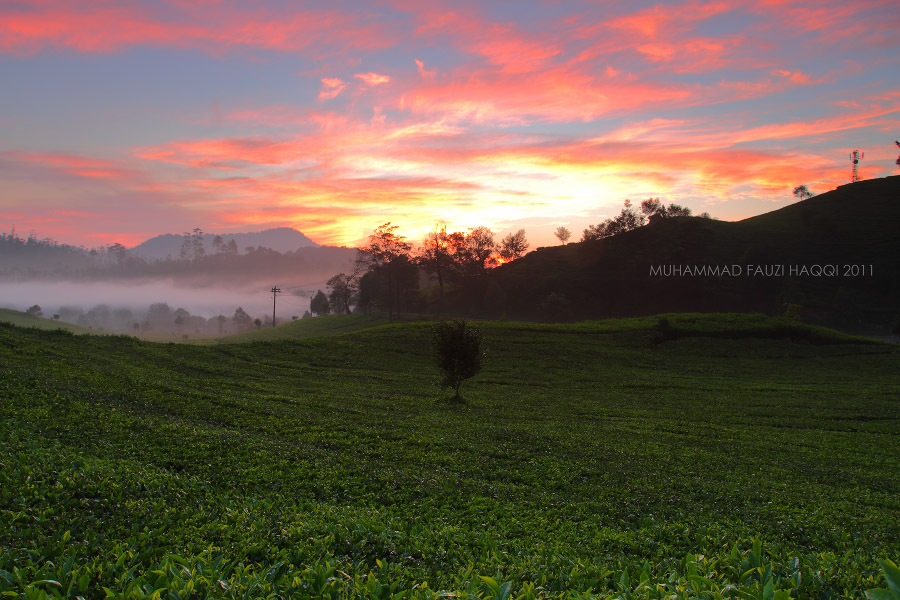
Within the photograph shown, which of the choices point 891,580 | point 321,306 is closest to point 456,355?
point 891,580

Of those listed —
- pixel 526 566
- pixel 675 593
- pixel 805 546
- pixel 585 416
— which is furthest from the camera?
pixel 585 416

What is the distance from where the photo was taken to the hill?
9812cm

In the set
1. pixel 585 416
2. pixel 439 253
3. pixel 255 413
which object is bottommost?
pixel 585 416

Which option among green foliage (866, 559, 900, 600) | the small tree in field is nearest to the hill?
the small tree in field

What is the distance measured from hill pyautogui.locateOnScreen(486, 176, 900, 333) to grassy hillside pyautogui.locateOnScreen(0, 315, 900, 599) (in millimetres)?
73282

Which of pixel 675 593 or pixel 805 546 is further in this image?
pixel 805 546

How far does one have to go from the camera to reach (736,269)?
110625 millimetres

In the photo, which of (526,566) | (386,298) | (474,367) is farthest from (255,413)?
(386,298)

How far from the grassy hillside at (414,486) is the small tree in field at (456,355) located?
79.7 inches

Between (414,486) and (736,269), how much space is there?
11771 centimetres

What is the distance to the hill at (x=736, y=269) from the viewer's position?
98.1 m

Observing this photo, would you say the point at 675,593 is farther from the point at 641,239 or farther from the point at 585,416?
the point at 641,239

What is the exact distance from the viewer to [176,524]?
28.1ft

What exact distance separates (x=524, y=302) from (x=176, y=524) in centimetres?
11215
